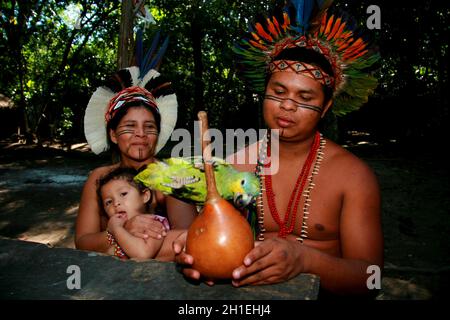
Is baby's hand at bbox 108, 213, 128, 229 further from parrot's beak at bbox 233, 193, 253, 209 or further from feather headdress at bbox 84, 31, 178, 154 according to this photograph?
parrot's beak at bbox 233, 193, 253, 209

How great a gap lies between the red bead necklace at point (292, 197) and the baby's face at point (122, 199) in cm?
83

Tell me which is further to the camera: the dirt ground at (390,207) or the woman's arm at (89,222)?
the dirt ground at (390,207)

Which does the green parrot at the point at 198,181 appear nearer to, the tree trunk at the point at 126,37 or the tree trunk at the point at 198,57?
the tree trunk at the point at 126,37

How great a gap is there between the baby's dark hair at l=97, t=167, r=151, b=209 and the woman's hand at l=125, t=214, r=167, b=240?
0.34 metres

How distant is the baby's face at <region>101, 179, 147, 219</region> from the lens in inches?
91.0

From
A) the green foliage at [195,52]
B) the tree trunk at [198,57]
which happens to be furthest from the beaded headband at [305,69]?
the tree trunk at [198,57]

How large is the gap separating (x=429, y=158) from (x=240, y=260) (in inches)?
444

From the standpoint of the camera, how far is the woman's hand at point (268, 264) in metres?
1.34

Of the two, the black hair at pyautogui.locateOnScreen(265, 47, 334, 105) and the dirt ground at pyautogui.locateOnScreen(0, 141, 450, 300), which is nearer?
the black hair at pyautogui.locateOnScreen(265, 47, 334, 105)

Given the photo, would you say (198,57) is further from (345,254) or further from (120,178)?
(345,254)

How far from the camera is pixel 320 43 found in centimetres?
216

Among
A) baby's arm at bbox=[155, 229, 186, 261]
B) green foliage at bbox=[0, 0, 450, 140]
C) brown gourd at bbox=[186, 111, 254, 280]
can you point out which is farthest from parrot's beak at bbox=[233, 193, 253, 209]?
green foliage at bbox=[0, 0, 450, 140]

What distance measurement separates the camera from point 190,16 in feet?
40.0

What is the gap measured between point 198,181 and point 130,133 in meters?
1.08
